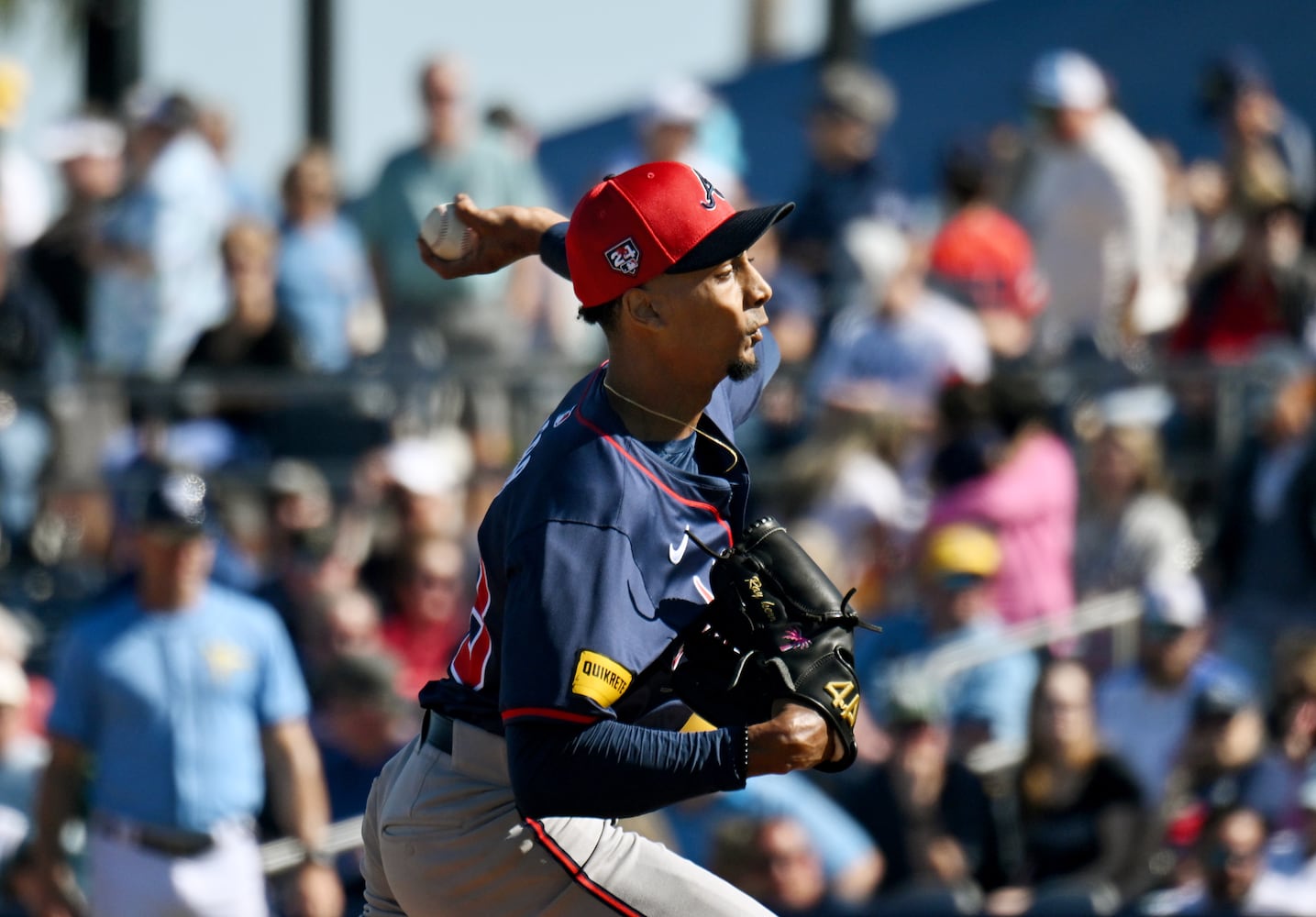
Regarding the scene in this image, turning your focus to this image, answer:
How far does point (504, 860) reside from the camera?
12.8 ft

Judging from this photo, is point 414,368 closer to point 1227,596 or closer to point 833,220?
point 833,220

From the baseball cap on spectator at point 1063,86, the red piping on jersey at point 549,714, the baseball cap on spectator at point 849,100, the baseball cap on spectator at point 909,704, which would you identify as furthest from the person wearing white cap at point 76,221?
the red piping on jersey at point 549,714

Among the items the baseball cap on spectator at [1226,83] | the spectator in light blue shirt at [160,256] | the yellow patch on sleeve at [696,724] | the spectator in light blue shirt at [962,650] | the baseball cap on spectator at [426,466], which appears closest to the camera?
the yellow patch on sleeve at [696,724]

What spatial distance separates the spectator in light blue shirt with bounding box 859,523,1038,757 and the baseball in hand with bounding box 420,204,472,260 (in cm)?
378

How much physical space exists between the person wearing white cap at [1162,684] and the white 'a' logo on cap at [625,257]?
14.4 feet

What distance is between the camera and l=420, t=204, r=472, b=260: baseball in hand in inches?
184

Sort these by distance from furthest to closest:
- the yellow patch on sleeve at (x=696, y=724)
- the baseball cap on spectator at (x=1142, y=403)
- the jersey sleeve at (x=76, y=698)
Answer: the baseball cap on spectator at (x=1142, y=403) → the jersey sleeve at (x=76, y=698) → the yellow patch on sleeve at (x=696, y=724)

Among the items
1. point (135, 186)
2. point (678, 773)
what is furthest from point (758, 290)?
point (135, 186)

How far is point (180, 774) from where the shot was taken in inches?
291

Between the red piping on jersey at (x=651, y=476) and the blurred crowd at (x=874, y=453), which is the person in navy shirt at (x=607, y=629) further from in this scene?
the blurred crowd at (x=874, y=453)

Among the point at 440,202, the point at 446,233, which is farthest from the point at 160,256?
the point at 446,233

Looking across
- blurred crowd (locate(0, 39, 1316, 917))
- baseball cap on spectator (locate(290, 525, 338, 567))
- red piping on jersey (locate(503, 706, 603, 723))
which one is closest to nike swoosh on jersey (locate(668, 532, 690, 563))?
red piping on jersey (locate(503, 706, 603, 723))

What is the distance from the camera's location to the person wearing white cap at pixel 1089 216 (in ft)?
33.0

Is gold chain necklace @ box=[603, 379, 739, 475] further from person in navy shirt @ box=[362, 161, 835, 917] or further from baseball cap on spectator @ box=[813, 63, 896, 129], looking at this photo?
baseball cap on spectator @ box=[813, 63, 896, 129]
